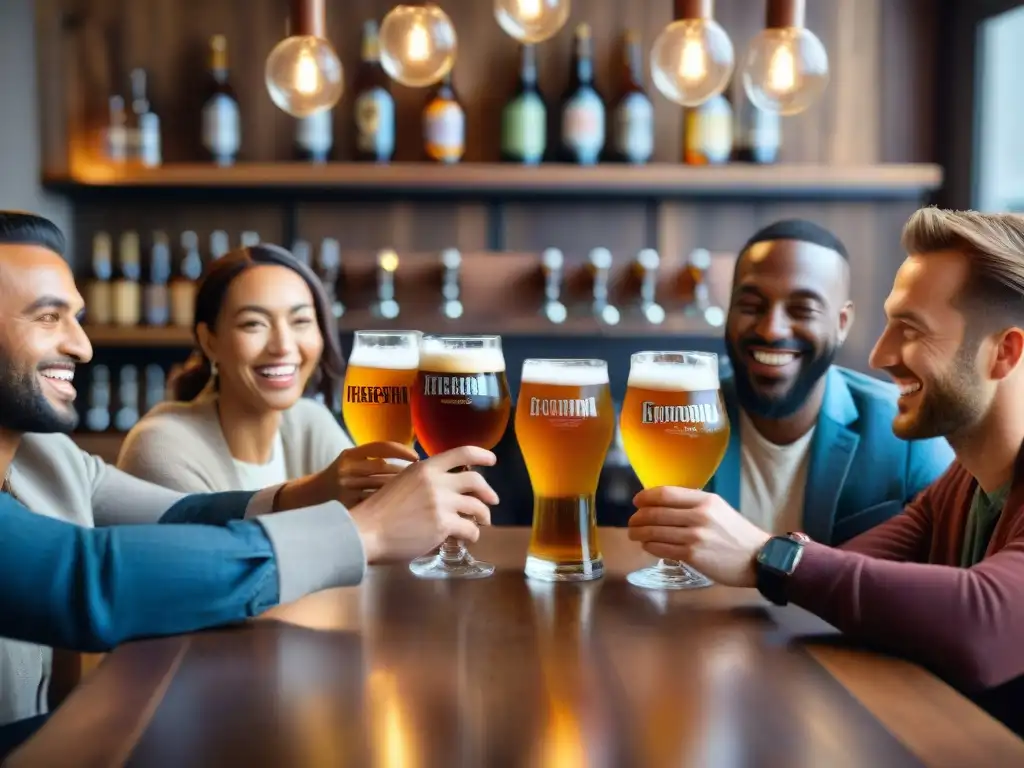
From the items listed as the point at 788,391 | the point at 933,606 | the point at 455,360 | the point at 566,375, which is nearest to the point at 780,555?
the point at 933,606

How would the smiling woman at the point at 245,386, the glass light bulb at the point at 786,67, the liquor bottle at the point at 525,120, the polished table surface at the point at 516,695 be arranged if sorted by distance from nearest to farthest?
the polished table surface at the point at 516,695
the glass light bulb at the point at 786,67
the smiling woman at the point at 245,386
the liquor bottle at the point at 525,120

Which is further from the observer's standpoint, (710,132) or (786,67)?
(710,132)

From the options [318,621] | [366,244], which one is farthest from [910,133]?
[318,621]

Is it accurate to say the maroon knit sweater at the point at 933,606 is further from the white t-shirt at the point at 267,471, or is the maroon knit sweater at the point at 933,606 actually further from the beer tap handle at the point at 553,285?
the beer tap handle at the point at 553,285

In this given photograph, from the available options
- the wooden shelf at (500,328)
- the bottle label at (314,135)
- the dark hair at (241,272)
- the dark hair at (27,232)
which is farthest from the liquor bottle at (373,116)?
the dark hair at (27,232)

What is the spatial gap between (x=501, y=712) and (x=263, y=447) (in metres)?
1.19

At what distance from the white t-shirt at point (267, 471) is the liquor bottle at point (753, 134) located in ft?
6.12

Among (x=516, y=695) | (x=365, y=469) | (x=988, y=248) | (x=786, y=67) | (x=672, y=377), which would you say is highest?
(x=786, y=67)

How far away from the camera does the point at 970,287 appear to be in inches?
44.1

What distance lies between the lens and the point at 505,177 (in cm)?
307

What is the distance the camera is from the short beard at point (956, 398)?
1.12m

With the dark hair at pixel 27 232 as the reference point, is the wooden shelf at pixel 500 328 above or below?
below

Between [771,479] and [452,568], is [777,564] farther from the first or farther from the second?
[771,479]

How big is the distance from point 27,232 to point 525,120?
210 centimetres
